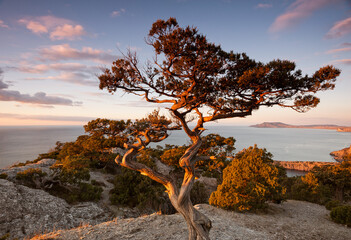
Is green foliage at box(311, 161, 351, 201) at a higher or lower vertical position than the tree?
lower

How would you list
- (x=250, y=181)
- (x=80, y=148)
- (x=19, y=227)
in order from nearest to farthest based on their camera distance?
(x=19, y=227) → (x=250, y=181) → (x=80, y=148)

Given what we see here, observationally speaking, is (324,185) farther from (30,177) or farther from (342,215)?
(30,177)

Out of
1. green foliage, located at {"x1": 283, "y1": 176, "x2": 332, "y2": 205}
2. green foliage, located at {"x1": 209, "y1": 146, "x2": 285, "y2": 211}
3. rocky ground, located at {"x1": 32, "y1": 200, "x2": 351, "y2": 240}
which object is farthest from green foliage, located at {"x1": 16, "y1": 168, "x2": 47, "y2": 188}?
green foliage, located at {"x1": 283, "y1": 176, "x2": 332, "y2": 205}

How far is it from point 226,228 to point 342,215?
698 centimetres

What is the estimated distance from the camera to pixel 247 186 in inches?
400

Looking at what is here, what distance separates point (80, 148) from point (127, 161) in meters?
24.4

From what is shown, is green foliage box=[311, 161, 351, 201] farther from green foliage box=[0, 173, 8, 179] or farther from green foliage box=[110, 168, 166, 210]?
green foliage box=[0, 173, 8, 179]

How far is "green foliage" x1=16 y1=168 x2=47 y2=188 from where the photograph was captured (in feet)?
42.8

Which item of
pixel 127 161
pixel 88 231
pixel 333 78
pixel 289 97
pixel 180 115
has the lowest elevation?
pixel 88 231

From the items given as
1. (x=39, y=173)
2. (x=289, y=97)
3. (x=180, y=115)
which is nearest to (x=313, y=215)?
(x=289, y=97)

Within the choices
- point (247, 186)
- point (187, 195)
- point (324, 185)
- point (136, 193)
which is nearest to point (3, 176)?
point (136, 193)

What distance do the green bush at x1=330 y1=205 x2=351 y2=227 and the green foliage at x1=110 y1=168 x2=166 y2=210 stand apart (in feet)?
37.1

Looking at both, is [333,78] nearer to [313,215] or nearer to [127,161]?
[127,161]

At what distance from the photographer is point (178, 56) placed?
531 centimetres
